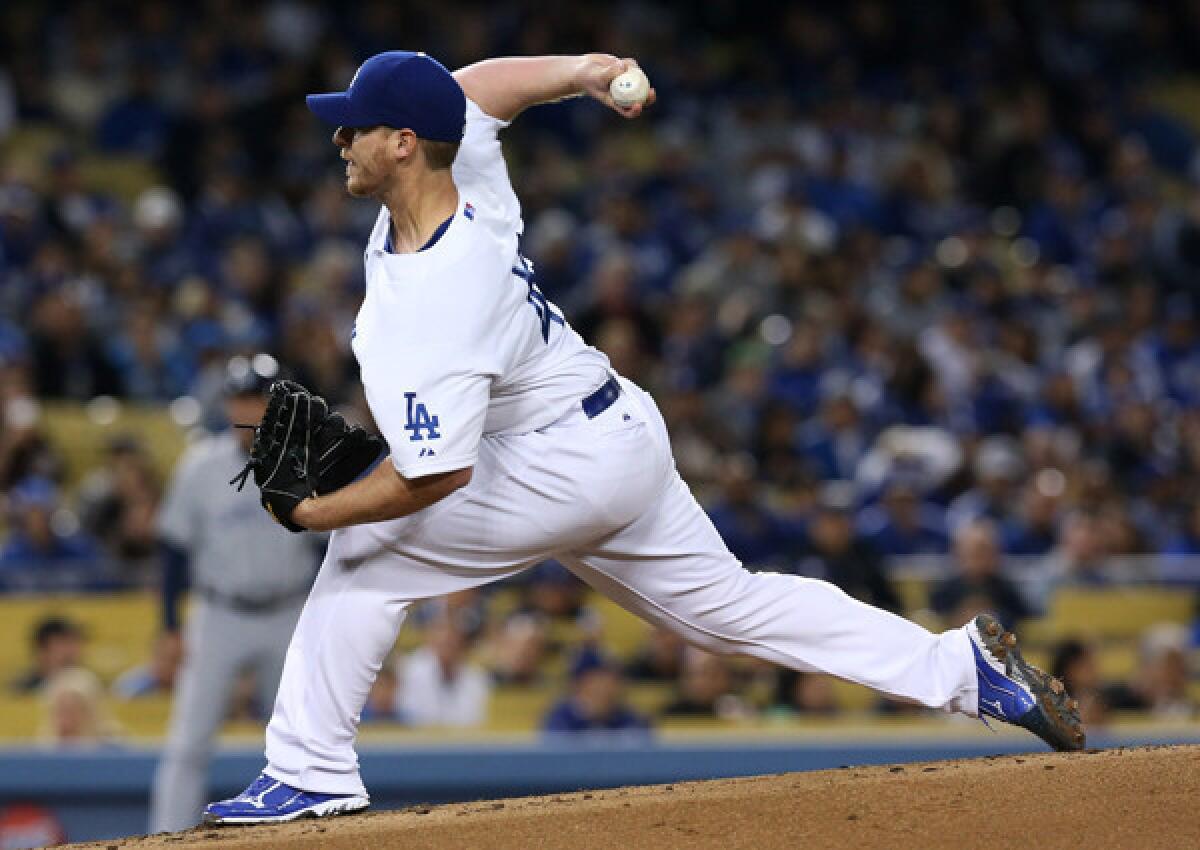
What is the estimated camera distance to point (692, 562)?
3.80 m

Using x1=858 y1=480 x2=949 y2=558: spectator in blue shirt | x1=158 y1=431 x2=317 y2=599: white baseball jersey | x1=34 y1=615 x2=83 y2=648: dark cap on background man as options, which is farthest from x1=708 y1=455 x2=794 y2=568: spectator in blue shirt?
x1=34 y1=615 x2=83 y2=648: dark cap on background man

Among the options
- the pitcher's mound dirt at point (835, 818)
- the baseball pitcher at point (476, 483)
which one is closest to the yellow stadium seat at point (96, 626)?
the pitcher's mound dirt at point (835, 818)

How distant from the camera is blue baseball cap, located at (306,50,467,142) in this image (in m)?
3.46

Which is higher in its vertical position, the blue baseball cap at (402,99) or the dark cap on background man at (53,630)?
the blue baseball cap at (402,99)

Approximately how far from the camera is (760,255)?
1088 centimetres

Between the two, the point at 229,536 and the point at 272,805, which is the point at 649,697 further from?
the point at 272,805

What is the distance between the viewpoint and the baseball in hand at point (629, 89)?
3.61 metres

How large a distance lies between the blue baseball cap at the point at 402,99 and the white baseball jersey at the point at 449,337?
6.9 inches

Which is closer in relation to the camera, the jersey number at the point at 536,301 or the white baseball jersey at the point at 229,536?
the jersey number at the point at 536,301

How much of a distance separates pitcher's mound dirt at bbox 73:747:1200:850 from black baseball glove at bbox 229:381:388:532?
0.65m

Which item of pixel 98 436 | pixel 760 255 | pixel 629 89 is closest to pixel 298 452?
pixel 629 89

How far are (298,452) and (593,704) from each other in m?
3.73

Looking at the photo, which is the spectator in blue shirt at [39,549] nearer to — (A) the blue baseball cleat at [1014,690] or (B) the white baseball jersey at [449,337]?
(B) the white baseball jersey at [449,337]

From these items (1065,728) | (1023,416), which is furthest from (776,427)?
(1065,728)
